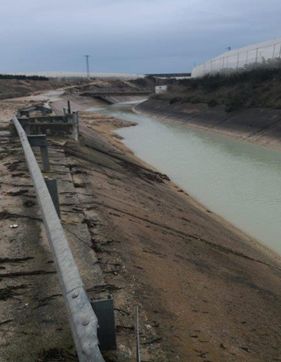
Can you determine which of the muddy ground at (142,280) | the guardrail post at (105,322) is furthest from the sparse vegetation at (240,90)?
the guardrail post at (105,322)

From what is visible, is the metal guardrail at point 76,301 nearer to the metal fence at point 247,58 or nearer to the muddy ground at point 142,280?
the muddy ground at point 142,280

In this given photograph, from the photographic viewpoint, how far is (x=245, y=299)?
6.23m

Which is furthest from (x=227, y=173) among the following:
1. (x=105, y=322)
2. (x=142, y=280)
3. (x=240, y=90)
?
(x=240, y=90)

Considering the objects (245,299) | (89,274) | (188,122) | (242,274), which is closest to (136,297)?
(89,274)

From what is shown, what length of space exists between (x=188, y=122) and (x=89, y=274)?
4374 cm

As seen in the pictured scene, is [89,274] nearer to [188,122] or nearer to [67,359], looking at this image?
[67,359]

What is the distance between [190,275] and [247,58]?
59106 millimetres

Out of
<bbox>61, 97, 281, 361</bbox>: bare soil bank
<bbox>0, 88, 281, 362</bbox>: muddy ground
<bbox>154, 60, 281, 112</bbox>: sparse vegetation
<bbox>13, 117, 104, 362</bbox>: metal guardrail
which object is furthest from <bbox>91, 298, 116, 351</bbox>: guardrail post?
<bbox>154, 60, 281, 112</bbox>: sparse vegetation

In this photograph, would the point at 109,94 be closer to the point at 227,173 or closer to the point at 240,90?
the point at 240,90

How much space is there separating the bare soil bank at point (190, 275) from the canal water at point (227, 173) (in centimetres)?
299

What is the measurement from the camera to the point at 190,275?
6531 millimetres

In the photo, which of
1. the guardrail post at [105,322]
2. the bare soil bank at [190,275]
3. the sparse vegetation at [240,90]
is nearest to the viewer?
the guardrail post at [105,322]

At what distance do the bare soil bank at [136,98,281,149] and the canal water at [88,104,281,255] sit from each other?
36.1 inches

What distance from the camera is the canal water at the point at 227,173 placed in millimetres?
14414
